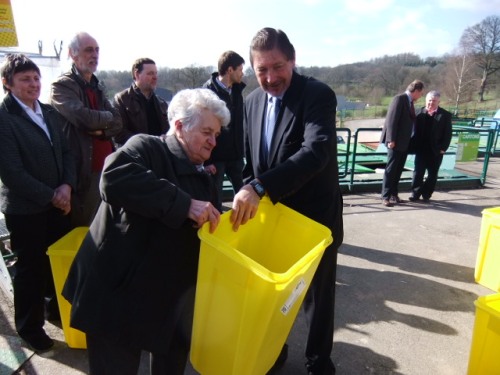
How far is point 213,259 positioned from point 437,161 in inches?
239

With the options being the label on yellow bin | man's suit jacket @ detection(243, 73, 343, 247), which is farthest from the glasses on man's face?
the label on yellow bin

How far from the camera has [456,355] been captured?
2.57 metres

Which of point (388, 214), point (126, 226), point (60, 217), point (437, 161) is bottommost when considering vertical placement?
point (388, 214)

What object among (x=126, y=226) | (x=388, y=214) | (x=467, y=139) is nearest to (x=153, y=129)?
(x=126, y=226)

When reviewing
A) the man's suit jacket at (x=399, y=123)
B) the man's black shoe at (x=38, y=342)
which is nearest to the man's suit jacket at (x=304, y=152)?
the man's black shoe at (x=38, y=342)

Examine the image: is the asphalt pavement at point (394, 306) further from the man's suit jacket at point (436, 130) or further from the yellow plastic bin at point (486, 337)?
the man's suit jacket at point (436, 130)

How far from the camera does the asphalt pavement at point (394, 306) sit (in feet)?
7.98

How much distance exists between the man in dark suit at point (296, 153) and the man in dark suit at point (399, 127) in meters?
4.22

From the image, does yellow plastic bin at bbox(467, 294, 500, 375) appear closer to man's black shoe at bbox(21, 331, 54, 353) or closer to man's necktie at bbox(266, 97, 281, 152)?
man's necktie at bbox(266, 97, 281, 152)

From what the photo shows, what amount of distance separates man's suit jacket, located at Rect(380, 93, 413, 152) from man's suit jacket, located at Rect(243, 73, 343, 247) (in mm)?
4195

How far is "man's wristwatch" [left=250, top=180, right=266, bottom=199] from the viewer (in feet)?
5.29

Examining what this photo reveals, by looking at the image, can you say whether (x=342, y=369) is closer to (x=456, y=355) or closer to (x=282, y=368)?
(x=282, y=368)

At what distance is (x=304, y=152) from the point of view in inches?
69.9

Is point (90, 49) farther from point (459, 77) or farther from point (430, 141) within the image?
point (459, 77)
